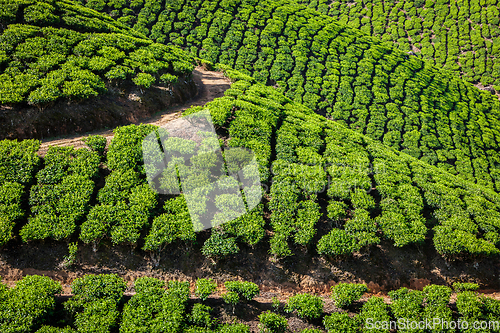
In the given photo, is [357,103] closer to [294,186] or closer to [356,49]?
[356,49]

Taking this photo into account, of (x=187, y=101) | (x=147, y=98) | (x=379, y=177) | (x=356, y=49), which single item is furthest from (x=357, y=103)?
(x=147, y=98)

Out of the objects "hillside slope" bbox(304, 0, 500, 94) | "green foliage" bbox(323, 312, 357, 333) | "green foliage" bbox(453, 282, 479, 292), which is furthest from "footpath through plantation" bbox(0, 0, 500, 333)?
"hillside slope" bbox(304, 0, 500, 94)

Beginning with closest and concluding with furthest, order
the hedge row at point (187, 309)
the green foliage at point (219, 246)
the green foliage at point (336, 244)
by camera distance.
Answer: the hedge row at point (187, 309) → the green foliage at point (219, 246) → the green foliage at point (336, 244)

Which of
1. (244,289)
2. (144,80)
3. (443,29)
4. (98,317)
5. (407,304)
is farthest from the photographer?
(443,29)

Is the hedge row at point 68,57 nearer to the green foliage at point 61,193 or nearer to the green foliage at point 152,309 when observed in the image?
the green foliage at point 61,193

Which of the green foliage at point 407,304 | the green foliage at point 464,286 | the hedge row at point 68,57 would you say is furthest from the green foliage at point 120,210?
the green foliage at point 464,286

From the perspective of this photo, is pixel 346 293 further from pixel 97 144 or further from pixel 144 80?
pixel 144 80

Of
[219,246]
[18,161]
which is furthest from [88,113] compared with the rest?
[219,246]
